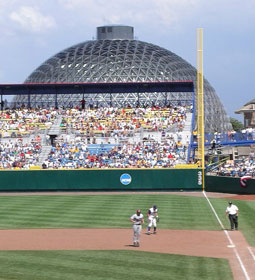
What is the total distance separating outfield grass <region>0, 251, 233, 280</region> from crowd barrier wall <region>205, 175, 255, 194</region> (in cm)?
2501

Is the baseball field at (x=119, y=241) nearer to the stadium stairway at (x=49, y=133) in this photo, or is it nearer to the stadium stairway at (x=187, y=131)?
the stadium stairway at (x=49, y=133)

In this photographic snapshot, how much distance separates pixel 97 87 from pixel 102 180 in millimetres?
16599

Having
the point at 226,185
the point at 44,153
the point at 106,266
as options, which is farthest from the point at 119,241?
the point at 44,153

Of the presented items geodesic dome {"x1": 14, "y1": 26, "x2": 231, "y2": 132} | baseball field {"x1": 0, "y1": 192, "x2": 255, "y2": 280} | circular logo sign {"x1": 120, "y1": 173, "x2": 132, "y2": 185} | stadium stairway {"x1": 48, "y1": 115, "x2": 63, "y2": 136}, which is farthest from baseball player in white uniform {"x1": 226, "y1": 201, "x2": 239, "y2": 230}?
geodesic dome {"x1": 14, "y1": 26, "x2": 231, "y2": 132}

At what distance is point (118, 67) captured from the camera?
4008 inches

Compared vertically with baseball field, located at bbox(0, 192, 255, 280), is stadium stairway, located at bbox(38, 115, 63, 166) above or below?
above

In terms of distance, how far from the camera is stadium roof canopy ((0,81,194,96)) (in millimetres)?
66062

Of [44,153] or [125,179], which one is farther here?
[44,153]

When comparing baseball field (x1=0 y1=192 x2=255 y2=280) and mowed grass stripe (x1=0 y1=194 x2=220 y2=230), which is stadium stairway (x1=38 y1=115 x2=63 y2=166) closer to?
mowed grass stripe (x1=0 y1=194 x2=220 y2=230)

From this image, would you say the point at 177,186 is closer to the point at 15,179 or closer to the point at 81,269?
the point at 15,179

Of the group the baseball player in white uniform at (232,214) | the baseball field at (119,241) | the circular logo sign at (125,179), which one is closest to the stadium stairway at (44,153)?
the circular logo sign at (125,179)

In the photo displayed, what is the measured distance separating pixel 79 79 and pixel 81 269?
8149 cm

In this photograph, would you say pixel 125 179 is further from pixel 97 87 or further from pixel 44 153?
pixel 97 87

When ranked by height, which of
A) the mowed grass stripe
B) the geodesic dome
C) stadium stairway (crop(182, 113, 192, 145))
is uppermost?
the geodesic dome
